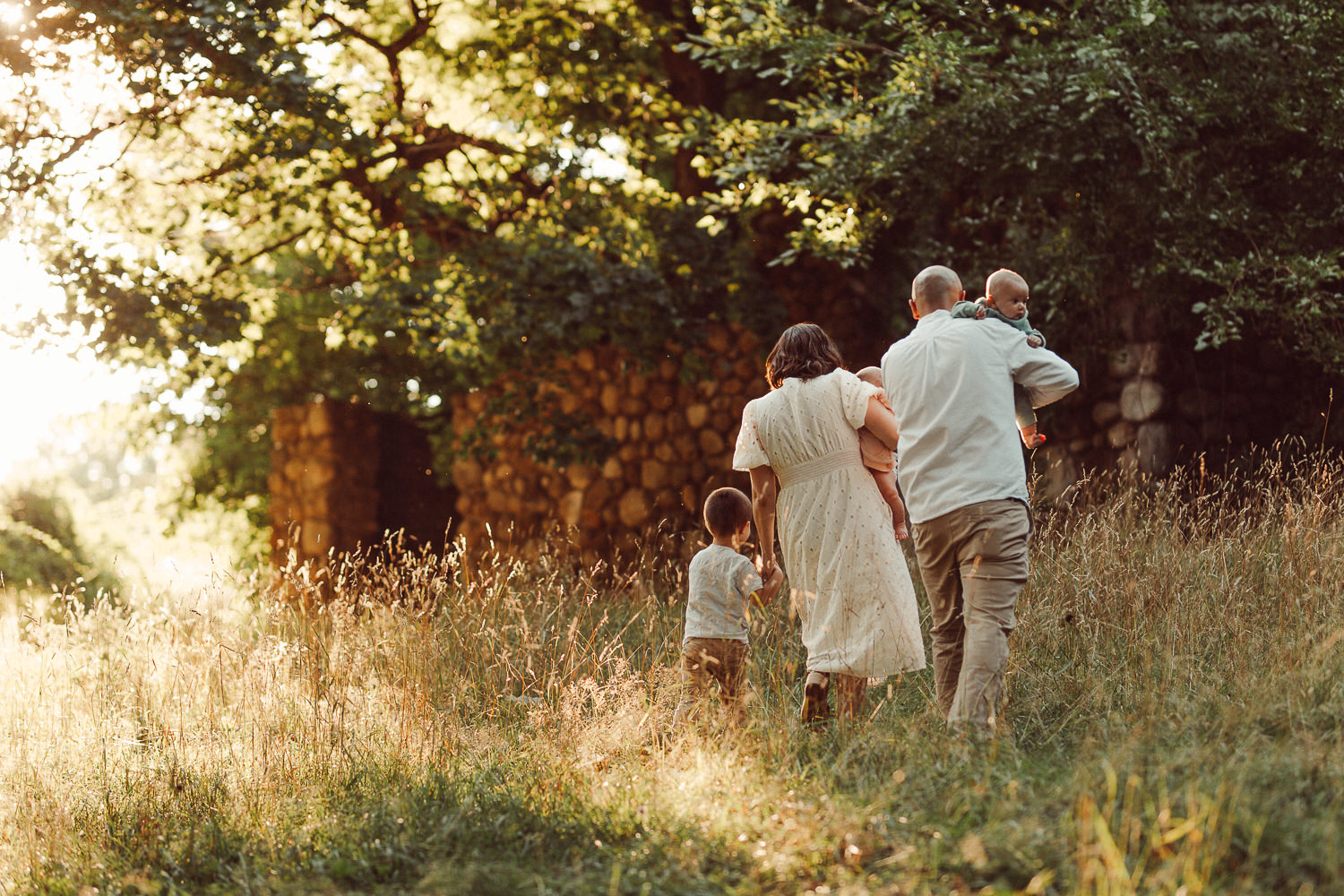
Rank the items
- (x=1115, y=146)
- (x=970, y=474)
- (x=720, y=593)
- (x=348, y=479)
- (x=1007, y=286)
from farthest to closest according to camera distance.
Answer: (x=348, y=479) < (x=1115, y=146) < (x=720, y=593) < (x=1007, y=286) < (x=970, y=474)

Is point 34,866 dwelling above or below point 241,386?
below

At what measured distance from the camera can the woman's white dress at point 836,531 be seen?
402cm

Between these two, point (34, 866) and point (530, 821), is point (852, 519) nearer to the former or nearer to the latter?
point (530, 821)

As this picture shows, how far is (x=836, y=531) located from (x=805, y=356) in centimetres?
66

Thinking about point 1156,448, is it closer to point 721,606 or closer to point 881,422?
point 881,422

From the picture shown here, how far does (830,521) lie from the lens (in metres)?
4.12

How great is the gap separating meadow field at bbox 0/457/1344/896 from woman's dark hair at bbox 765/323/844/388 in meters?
1.17

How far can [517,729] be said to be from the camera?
15.0ft

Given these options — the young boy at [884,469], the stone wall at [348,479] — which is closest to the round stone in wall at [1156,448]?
the young boy at [884,469]

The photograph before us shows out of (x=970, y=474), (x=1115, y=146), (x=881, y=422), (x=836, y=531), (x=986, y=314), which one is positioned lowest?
(x=836, y=531)

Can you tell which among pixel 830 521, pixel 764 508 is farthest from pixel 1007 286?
pixel 764 508

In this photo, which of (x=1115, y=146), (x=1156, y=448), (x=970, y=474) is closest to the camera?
(x=970, y=474)

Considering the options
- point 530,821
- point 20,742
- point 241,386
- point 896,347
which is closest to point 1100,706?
point 896,347

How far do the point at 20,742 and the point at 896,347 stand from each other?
4025 mm
